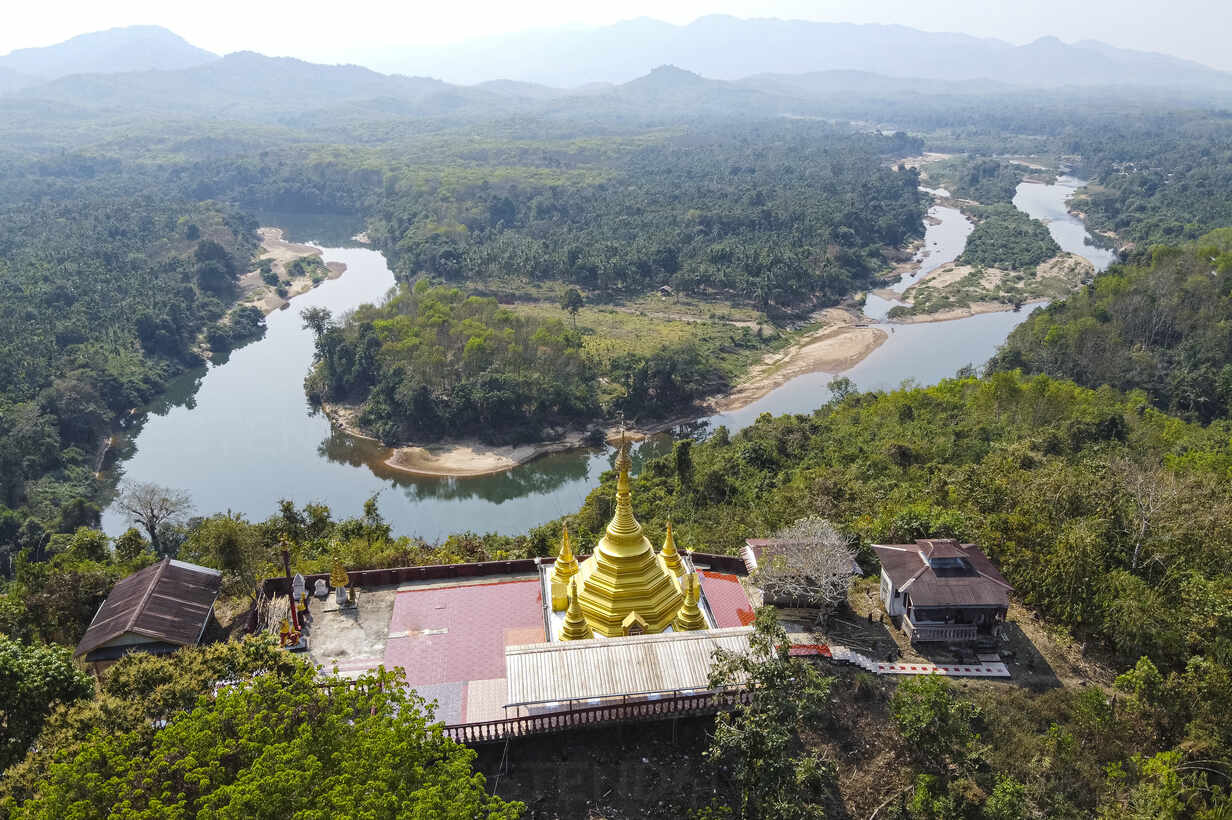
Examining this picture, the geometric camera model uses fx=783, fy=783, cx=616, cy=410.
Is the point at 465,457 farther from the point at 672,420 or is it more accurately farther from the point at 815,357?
the point at 815,357

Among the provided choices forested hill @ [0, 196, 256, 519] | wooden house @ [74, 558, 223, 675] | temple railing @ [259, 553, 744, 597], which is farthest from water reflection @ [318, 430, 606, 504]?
wooden house @ [74, 558, 223, 675]

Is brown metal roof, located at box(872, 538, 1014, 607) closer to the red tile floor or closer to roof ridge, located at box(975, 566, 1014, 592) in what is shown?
roof ridge, located at box(975, 566, 1014, 592)

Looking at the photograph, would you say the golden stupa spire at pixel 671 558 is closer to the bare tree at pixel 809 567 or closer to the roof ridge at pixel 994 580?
the bare tree at pixel 809 567

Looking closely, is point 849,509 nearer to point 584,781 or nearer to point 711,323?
point 584,781

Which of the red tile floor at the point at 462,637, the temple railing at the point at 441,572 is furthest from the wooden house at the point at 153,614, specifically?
the red tile floor at the point at 462,637

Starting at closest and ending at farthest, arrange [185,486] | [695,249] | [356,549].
Result: 1. [356,549]
2. [185,486]
3. [695,249]

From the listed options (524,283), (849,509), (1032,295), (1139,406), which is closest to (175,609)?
(849,509)

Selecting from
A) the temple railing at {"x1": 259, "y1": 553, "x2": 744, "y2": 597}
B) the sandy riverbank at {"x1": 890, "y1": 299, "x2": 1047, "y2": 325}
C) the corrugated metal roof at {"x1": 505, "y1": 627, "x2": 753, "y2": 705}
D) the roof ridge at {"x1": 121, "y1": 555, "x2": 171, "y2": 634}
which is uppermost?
the corrugated metal roof at {"x1": 505, "y1": 627, "x2": 753, "y2": 705}
